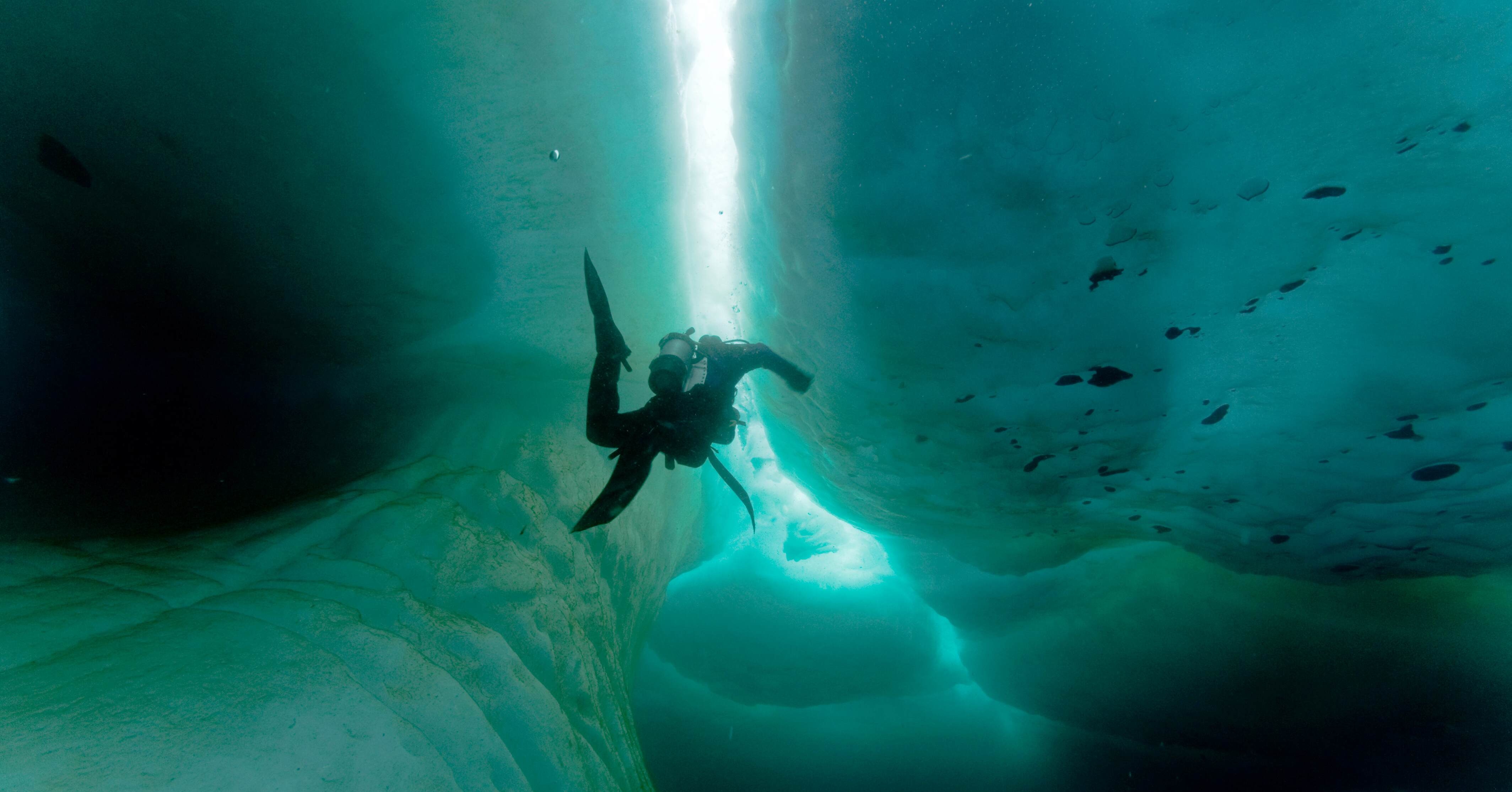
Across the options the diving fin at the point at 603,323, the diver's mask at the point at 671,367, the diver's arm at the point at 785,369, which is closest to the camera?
the diving fin at the point at 603,323

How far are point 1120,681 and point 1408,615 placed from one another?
13.4 ft

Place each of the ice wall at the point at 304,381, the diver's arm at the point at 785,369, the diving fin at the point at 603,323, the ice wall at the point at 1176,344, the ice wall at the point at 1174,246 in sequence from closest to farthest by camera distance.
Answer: the ice wall at the point at 304,381
the ice wall at the point at 1174,246
the ice wall at the point at 1176,344
the diving fin at the point at 603,323
the diver's arm at the point at 785,369

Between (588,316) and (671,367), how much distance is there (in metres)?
1.72

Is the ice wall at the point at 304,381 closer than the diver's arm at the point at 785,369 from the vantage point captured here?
Yes

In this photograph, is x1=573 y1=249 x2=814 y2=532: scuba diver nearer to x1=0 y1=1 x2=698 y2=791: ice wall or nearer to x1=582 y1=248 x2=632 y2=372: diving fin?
x1=582 y1=248 x2=632 y2=372: diving fin

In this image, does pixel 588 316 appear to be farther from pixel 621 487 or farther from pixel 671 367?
pixel 621 487

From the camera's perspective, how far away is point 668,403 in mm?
4508

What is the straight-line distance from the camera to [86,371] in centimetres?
349

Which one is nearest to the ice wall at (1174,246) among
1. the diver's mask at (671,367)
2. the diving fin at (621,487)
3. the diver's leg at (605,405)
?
the diver's mask at (671,367)

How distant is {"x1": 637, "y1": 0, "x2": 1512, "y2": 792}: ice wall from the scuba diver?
1293 mm

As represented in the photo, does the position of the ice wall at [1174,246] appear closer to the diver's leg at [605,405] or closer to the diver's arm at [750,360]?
the diver's arm at [750,360]

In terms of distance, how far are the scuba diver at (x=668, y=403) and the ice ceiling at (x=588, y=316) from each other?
1111 mm

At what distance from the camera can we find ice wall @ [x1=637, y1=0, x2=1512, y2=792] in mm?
3078

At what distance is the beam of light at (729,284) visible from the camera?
15.6 ft
